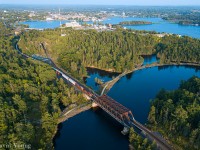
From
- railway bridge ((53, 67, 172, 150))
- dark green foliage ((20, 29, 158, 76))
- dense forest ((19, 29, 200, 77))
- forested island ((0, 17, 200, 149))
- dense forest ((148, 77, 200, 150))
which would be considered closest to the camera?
dense forest ((148, 77, 200, 150))

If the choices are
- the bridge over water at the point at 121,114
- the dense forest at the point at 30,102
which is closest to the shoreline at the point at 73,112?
the dense forest at the point at 30,102

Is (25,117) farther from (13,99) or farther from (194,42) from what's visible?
(194,42)

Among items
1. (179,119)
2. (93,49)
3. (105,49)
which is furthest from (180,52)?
(179,119)

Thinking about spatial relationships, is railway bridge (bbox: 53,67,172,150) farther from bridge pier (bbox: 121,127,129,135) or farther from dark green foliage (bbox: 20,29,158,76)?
dark green foliage (bbox: 20,29,158,76)

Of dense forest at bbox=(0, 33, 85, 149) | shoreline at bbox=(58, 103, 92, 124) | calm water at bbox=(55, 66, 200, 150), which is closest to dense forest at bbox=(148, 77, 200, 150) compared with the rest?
calm water at bbox=(55, 66, 200, 150)

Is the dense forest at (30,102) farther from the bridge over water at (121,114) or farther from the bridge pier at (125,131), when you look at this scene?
the bridge pier at (125,131)

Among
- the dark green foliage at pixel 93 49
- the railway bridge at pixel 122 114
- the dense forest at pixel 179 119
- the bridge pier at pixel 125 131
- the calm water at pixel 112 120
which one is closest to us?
the dense forest at pixel 179 119
